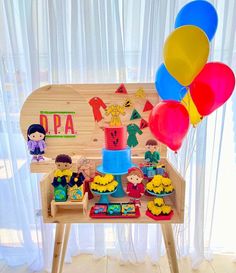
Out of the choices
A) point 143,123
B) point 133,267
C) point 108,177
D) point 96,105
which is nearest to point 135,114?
point 143,123

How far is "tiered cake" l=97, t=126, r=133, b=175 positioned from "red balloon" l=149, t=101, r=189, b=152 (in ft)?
0.82

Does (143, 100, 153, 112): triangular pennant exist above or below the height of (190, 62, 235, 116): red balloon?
below

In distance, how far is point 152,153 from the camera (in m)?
1.27

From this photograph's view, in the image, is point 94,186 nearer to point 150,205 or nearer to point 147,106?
point 150,205

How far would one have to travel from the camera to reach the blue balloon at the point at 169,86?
3.65ft

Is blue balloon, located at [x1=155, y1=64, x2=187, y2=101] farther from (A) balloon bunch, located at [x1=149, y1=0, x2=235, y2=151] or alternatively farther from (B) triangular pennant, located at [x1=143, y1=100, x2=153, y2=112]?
(B) triangular pennant, located at [x1=143, y1=100, x2=153, y2=112]

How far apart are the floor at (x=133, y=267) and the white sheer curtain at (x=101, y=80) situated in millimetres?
49

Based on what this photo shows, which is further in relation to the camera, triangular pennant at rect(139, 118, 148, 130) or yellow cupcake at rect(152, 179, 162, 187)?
triangular pennant at rect(139, 118, 148, 130)

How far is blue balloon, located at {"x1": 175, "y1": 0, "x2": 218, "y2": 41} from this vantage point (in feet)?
3.29

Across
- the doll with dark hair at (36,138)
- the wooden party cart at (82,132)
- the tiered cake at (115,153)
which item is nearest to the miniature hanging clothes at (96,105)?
the wooden party cart at (82,132)

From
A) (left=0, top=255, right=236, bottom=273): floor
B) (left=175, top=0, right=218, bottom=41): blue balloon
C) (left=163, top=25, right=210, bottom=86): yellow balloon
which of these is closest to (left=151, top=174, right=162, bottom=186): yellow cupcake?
(left=163, top=25, right=210, bottom=86): yellow balloon

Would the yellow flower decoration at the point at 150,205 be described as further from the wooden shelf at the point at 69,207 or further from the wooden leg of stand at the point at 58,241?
the wooden leg of stand at the point at 58,241

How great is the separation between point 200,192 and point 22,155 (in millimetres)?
1021

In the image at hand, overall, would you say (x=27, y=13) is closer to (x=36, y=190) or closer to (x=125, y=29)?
(x=125, y=29)
